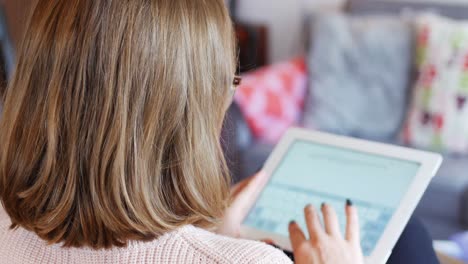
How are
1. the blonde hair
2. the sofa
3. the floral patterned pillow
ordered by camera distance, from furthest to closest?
the floral patterned pillow
the sofa
the blonde hair

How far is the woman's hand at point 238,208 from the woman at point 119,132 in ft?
0.77

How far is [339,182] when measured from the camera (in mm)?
1137

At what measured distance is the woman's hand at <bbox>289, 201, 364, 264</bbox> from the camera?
0.92m

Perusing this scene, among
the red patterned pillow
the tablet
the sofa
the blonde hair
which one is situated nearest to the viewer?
the blonde hair

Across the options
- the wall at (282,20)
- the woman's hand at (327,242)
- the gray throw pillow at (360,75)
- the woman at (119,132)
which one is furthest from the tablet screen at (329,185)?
the wall at (282,20)

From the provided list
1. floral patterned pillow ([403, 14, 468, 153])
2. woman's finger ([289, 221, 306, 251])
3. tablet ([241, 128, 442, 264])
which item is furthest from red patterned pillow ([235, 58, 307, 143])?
woman's finger ([289, 221, 306, 251])

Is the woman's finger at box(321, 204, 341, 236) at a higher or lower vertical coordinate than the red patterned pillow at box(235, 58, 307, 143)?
higher

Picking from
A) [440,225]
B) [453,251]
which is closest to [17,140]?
[453,251]

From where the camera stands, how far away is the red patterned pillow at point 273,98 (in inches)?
103

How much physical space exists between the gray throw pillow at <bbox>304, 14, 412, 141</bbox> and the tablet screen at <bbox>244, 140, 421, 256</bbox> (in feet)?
5.09

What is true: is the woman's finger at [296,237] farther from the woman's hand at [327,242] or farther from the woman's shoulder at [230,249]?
the woman's shoulder at [230,249]

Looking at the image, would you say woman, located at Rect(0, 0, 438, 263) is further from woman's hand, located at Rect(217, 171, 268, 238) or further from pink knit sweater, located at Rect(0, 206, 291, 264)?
woman's hand, located at Rect(217, 171, 268, 238)

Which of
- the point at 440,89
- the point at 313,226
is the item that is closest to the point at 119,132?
the point at 313,226

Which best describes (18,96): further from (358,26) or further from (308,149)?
(358,26)
